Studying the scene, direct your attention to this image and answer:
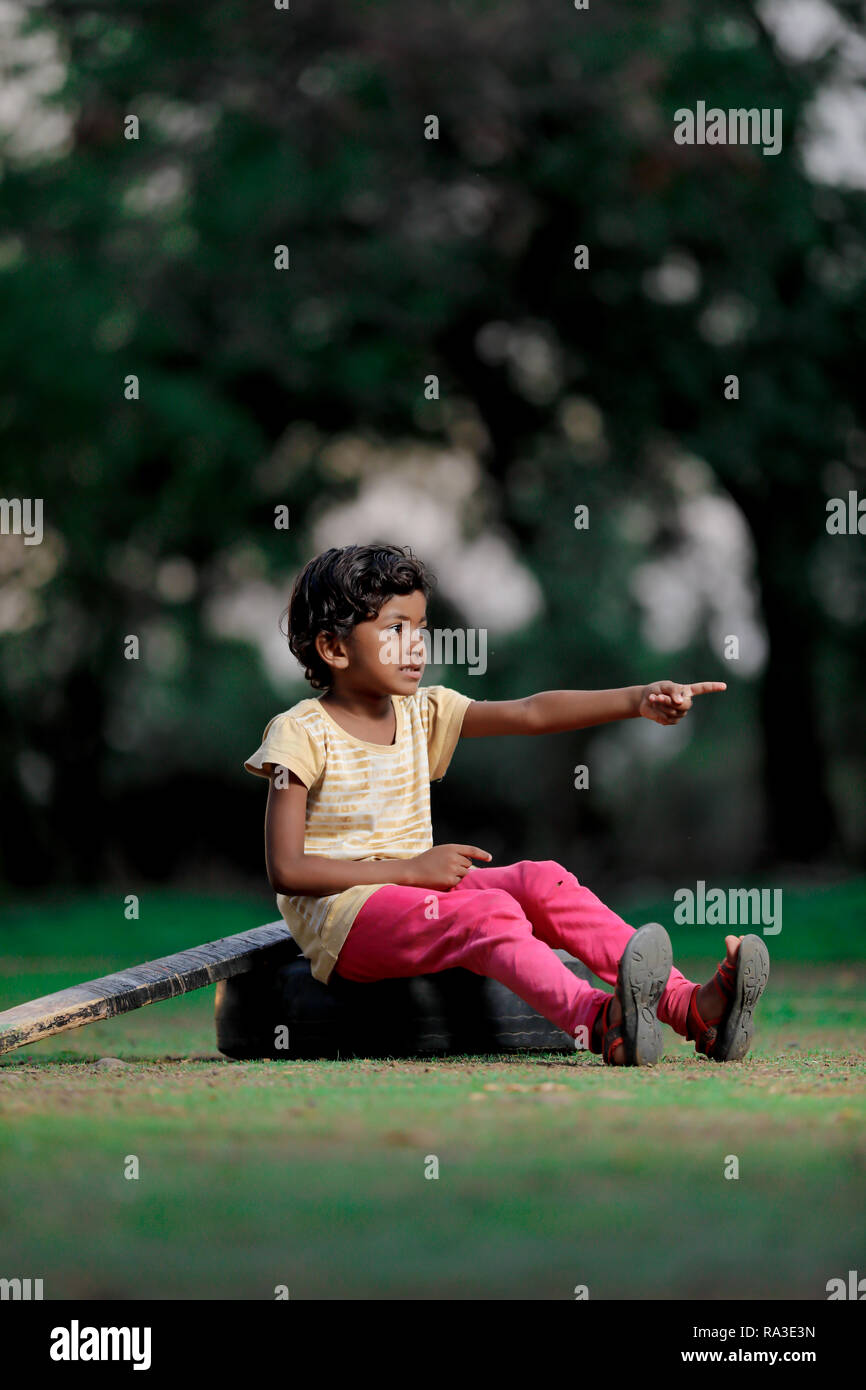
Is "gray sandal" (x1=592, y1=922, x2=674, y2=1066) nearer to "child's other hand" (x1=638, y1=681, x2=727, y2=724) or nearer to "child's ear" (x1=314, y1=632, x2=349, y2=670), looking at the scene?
"child's other hand" (x1=638, y1=681, x2=727, y2=724)

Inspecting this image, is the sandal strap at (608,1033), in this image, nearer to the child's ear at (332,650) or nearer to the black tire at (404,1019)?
the black tire at (404,1019)

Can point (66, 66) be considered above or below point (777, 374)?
above

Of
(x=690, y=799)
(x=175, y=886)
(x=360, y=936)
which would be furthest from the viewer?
(x=690, y=799)

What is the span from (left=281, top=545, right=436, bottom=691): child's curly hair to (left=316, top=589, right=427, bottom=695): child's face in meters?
0.03

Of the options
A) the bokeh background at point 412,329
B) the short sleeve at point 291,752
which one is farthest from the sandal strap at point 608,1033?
the bokeh background at point 412,329

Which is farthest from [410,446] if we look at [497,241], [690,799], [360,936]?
[360,936]

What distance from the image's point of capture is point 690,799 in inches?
882

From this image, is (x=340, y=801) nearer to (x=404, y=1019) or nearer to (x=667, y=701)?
(x=404, y=1019)

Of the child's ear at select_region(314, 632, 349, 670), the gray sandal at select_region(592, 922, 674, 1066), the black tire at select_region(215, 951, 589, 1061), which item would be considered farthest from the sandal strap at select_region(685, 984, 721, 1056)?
the child's ear at select_region(314, 632, 349, 670)

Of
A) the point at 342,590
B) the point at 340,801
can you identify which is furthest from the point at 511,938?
the point at 342,590

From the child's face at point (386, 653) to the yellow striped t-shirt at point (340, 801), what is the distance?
158 millimetres

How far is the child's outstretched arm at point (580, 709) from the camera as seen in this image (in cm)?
461

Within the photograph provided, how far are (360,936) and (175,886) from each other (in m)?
13.0

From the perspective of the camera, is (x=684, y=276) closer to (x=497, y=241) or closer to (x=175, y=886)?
(x=497, y=241)
